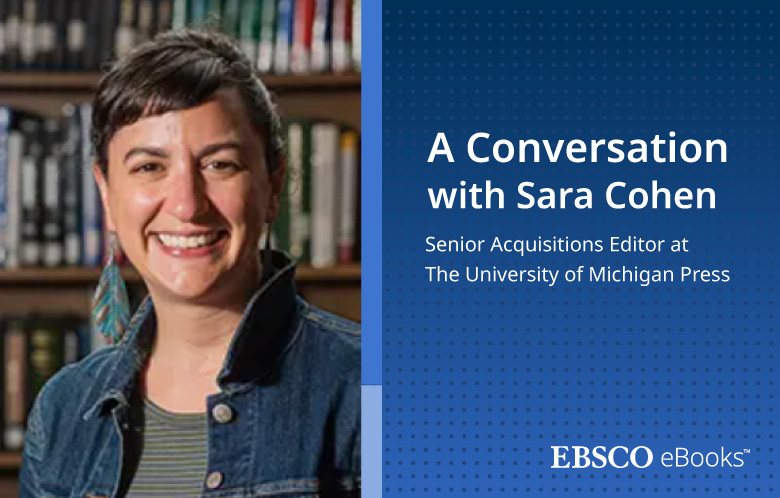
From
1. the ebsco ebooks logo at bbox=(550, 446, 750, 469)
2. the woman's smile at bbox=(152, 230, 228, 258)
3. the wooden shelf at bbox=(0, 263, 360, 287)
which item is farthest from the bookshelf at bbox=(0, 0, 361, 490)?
the ebsco ebooks logo at bbox=(550, 446, 750, 469)

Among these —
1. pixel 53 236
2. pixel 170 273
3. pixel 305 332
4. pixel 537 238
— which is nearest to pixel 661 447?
pixel 537 238

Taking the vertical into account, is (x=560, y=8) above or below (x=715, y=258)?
above

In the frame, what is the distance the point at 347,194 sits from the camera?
6.43 ft

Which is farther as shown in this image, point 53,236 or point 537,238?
point 53,236

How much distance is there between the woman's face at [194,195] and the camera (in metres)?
0.94

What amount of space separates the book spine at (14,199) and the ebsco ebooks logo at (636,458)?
4.18 ft

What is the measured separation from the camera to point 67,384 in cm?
103

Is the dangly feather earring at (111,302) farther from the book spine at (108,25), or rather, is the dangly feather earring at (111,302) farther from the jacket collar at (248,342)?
the book spine at (108,25)

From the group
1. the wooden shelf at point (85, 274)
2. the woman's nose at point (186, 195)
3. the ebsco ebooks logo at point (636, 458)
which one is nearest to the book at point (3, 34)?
the wooden shelf at point (85, 274)

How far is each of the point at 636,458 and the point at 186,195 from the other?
0.45 meters

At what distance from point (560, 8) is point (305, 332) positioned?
36cm

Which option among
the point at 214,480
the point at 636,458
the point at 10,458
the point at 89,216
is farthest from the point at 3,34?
the point at 636,458

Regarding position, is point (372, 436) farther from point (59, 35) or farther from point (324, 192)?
point (59, 35)

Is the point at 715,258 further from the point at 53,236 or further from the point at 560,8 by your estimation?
the point at 53,236
